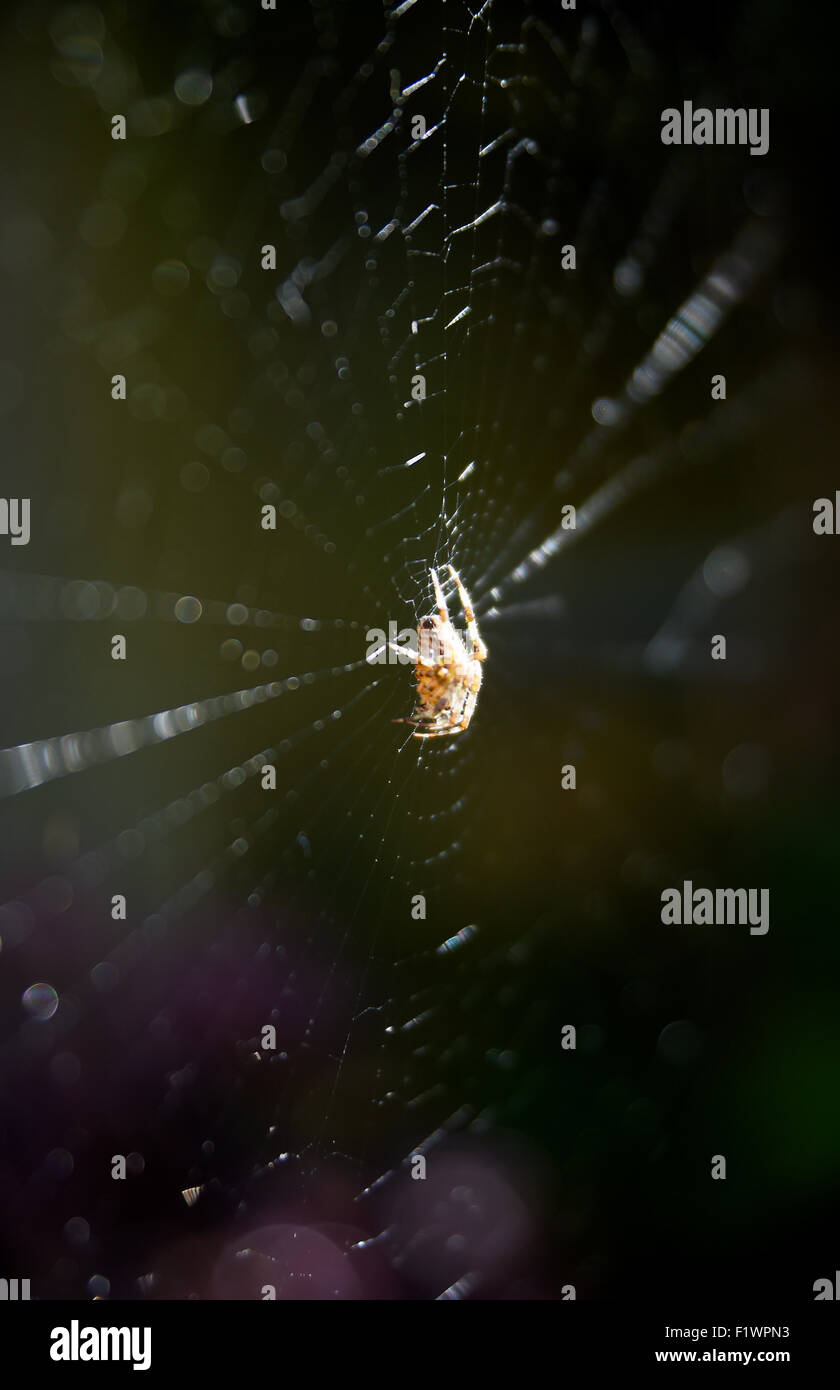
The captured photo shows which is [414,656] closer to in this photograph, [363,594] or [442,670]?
[442,670]

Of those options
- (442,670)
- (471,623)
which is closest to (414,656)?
(442,670)

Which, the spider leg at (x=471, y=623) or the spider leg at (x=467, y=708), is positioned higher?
the spider leg at (x=471, y=623)

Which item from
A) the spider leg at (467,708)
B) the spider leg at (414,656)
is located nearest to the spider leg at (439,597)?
the spider leg at (414,656)

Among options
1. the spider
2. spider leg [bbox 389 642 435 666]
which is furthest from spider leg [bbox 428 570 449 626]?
spider leg [bbox 389 642 435 666]

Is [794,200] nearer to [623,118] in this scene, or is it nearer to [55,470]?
[623,118]

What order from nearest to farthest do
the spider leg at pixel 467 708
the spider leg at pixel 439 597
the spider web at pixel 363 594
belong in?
the spider web at pixel 363 594
the spider leg at pixel 439 597
the spider leg at pixel 467 708

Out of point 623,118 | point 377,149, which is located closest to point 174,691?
point 377,149

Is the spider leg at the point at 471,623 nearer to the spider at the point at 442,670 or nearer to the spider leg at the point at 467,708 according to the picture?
the spider at the point at 442,670
